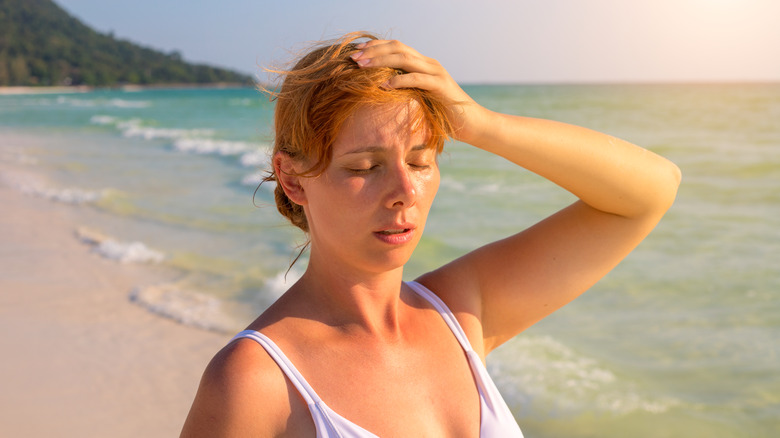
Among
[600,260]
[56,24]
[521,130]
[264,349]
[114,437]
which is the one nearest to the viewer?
[264,349]

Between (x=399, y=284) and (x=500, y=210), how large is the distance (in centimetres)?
923

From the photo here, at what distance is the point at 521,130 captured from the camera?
176 cm

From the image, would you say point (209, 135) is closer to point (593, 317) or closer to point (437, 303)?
point (593, 317)

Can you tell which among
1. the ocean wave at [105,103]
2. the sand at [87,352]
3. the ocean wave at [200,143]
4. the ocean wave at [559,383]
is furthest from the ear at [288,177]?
the ocean wave at [105,103]

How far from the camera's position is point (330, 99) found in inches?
60.0

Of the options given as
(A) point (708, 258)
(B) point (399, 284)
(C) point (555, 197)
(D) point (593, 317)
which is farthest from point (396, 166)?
(C) point (555, 197)

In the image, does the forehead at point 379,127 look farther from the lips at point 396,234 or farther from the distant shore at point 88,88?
the distant shore at point 88,88

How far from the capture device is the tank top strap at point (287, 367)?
5.00 feet

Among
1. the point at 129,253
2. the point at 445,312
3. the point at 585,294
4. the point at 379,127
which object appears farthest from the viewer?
the point at 129,253

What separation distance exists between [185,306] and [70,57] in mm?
128587

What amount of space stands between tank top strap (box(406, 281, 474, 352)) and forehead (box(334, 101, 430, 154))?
52cm

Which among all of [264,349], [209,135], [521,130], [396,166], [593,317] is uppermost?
[521,130]

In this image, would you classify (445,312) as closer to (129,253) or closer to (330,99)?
(330,99)

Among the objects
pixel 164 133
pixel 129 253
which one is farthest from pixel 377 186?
pixel 164 133
